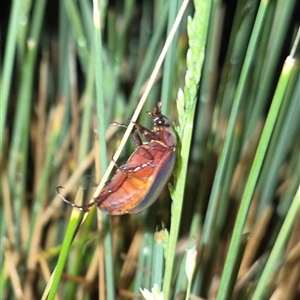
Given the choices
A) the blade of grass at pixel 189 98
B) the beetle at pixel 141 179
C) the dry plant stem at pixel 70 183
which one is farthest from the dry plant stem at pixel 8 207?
the blade of grass at pixel 189 98

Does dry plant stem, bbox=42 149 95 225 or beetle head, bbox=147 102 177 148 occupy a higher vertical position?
beetle head, bbox=147 102 177 148

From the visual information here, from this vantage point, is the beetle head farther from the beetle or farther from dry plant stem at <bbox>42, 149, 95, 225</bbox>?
dry plant stem at <bbox>42, 149, 95, 225</bbox>

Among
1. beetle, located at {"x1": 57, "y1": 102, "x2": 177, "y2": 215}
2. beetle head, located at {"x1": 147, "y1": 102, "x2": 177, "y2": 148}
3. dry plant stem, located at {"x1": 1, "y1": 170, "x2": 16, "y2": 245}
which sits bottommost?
dry plant stem, located at {"x1": 1, "y1": 170, "x2": 16, "y2": 245}

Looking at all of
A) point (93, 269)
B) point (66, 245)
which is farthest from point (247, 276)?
point (66, 245)

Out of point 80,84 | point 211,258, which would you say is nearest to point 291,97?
point 211,258

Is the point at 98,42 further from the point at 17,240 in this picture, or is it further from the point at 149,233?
the point at 17,240

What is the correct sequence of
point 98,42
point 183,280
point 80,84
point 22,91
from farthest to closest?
point 80,84 → point 22,91 → point 183,280 → point 98,42

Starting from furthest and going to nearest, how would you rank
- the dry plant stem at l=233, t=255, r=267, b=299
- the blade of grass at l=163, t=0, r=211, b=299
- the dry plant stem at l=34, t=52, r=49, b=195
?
the dry plant stem at l=34, t=52, r=49, b=195, the dry plant stem at l=233, t=255, r=267, b=299, the blade of grass at l=163, t=0, r=211, b=299

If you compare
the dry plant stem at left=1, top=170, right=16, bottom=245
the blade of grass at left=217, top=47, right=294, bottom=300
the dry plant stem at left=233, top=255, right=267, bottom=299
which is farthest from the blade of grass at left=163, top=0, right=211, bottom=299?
the dry plant stem at left=1, top=170, right=16, bottom=245
